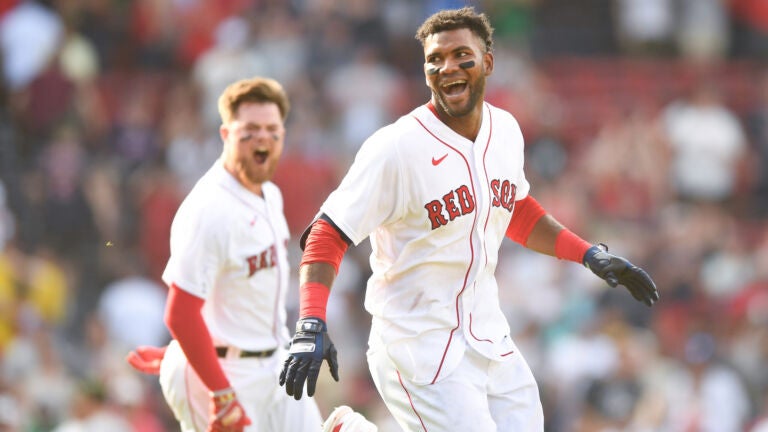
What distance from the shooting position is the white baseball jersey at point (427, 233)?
17.3ft

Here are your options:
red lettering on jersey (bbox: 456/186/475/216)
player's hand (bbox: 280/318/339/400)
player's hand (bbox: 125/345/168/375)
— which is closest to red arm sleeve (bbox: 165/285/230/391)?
player's hand (bbox: 125/345/168/375)

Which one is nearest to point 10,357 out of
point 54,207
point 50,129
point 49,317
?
point 49,317

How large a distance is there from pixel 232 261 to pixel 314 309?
3.86 feet

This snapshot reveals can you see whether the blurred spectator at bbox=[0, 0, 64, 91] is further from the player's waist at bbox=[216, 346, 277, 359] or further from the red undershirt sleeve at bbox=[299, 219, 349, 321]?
the red undershirt sleeve at bbox=[299, 219, 349, 321]

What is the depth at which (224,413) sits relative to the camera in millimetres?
5941

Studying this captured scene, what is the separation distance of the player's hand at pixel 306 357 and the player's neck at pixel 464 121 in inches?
40.5

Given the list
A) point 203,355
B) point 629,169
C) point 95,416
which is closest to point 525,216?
point 203,355

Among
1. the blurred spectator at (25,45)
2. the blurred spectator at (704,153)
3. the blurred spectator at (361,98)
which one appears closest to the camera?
the blurred spectator at (25,45)

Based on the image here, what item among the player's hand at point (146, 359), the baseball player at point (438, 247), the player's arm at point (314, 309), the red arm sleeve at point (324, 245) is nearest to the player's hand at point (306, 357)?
the player's arm at point (314, 309)

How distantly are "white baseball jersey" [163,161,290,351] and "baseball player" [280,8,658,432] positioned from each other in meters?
0.84

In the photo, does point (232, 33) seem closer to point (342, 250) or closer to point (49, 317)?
point (49, 317)

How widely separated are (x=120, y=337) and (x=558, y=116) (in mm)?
5544

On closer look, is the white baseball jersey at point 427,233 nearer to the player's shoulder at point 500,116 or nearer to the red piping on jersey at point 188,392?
the player's shoulder at point 500,116

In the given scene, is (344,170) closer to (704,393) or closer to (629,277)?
(704,393)
